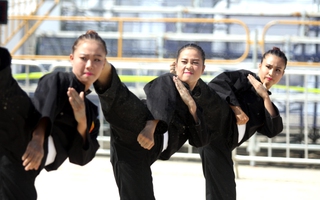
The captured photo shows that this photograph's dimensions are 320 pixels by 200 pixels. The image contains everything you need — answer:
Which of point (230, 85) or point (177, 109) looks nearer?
point (177, 109)

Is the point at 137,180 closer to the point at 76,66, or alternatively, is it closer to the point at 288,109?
the point at 76,66

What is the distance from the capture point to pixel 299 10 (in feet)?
36.5

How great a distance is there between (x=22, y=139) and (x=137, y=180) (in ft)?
3.19

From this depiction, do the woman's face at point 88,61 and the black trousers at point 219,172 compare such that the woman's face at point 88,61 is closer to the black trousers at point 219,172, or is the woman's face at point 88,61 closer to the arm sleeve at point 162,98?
the arm sleeve at point 162,98

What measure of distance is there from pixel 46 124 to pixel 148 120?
0.85 metres

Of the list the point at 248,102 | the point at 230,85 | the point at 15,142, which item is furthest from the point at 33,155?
the point at 248,102

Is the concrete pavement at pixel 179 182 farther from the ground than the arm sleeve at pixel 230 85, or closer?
closer

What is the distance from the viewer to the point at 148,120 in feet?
14.2

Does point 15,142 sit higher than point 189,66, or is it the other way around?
point 189,66

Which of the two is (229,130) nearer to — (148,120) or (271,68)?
(271,68)

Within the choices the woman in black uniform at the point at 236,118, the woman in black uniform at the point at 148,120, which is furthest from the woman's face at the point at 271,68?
the woman in black uniform at the point at 148,120

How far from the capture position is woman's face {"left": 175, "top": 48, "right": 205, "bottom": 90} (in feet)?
14.8

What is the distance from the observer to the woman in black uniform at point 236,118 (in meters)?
5.06

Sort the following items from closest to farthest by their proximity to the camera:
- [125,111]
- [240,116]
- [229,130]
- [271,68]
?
[125,111] → [240,116] → [229,130] → [271,68]
